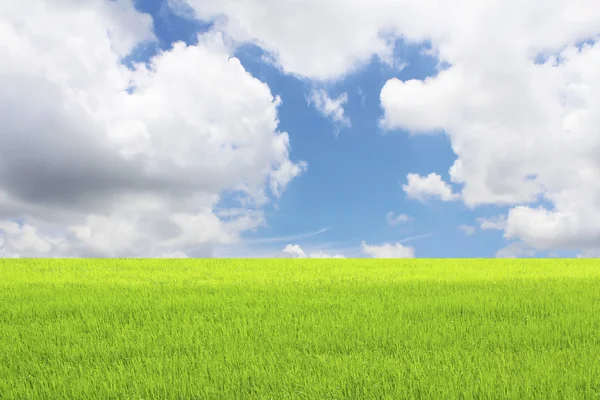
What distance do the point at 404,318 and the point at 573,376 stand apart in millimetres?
4419

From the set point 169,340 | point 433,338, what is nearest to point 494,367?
point 433,338

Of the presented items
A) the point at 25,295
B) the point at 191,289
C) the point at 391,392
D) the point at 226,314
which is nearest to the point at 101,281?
the point at 25,295

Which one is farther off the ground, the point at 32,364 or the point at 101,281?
the point at 101,281

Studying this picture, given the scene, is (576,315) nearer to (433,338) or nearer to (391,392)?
(433,338)

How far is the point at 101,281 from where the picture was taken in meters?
18.5

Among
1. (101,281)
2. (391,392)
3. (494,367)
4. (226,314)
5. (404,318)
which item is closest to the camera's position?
(391,392)

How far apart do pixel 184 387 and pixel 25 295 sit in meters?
10.6

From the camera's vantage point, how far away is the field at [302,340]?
6.89m

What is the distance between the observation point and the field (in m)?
6.89

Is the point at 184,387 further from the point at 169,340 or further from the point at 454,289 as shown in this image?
the point at 454,289

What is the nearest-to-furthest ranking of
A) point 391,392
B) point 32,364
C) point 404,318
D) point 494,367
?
point 391,392 → point 494,367 → point 32,364 → point 404,318

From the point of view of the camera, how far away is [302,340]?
9.21 meters

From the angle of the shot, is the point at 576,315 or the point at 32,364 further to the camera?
the point at 576,315

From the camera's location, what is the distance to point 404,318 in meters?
11.1
